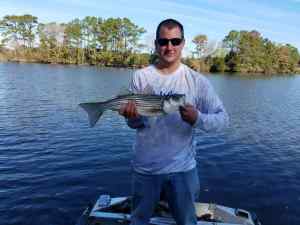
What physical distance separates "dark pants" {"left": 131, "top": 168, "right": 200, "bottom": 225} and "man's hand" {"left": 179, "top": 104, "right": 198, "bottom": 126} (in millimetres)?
717

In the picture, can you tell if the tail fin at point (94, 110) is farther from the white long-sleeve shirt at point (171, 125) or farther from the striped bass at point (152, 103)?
the white long-sleeve shirt at point (171, 125)

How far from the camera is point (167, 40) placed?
4199mm

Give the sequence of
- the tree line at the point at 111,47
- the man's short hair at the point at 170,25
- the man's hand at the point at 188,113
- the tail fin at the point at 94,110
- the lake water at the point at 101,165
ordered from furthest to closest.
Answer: the tree line at the point at 111,47, the lake water at the point at 101,165, the tail fin at the point at 94,110, the man's short hair at the point at 170,25, the man's hand at the point at 188,113

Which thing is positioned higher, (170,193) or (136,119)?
(136,119)

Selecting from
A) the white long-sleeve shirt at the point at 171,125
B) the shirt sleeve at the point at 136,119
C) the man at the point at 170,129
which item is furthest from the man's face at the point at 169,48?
the shirt sleeve at the point at 136,119

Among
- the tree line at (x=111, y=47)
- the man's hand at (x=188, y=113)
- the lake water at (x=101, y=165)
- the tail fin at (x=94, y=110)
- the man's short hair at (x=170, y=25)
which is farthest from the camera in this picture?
Answer: the tree line at (x=111, y=47)

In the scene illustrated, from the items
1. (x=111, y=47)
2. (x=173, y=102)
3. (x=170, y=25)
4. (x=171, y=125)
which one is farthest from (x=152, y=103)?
(x=111, y=47)

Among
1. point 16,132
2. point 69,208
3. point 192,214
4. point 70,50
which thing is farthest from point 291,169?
point 70,50

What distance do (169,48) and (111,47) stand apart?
11116 centimetres

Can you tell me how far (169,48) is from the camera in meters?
4.19

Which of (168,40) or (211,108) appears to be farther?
(211,108)

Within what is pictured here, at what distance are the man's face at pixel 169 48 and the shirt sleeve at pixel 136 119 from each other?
419mm

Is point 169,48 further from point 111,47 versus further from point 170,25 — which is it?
point 111,47

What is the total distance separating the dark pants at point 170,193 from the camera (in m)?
4.29
